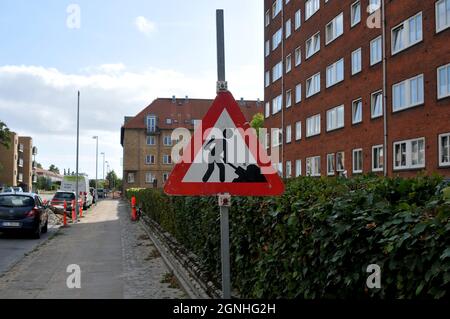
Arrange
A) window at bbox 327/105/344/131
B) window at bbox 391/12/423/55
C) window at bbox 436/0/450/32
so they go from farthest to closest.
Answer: window at bbox 327/105/344/131
window at bbox 391/12/423/55
window at bbox 436/0/450/32

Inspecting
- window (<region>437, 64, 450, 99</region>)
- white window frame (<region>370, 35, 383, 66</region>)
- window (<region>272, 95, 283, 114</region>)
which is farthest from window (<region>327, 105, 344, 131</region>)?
window (<region>272, 95, 283, 114</region>)

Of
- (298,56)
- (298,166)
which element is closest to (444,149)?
(298,166)

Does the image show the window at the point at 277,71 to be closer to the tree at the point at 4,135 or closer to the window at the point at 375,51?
the window at the point at 375,51

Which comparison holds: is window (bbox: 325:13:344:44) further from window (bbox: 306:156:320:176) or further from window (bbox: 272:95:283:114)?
window (bbox: 272:95:283:114)

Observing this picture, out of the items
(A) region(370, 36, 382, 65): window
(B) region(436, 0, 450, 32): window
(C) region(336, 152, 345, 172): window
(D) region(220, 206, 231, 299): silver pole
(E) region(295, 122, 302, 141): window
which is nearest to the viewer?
(D) region(220, 206, 231, 299): silver pole

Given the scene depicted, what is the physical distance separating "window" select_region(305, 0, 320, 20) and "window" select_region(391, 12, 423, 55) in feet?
42.8

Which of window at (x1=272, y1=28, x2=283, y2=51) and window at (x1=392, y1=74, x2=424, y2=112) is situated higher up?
window at (x1=272, y1=28, x2=283, y2=51)

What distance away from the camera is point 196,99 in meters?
94.7

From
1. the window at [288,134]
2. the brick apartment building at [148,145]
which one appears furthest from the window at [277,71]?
the brick apartment building at [148,145]

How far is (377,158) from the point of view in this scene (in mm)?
30312

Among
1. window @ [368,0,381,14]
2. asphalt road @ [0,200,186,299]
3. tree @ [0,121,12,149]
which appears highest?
window @ [368,0,381,14]

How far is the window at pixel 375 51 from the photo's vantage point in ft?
99.0

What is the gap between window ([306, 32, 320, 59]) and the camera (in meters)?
40.4

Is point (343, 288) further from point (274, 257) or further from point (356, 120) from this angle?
point (356, 120)
